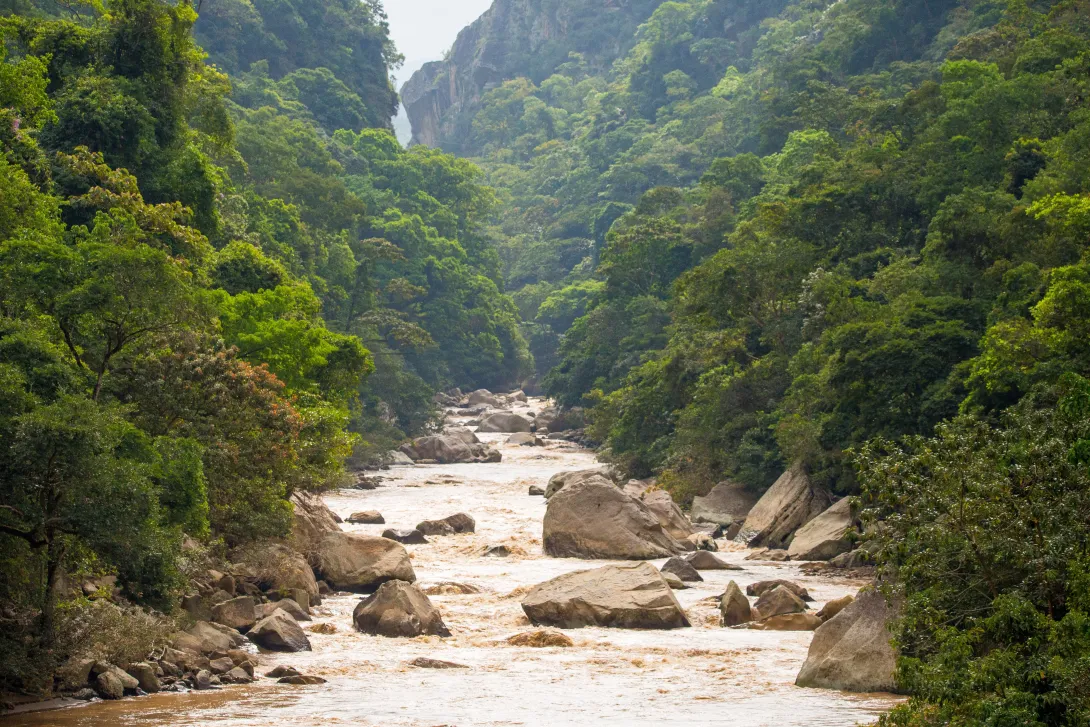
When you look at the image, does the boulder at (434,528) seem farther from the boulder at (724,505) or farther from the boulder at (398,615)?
the boulder at (398,615)

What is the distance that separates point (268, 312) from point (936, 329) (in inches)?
672

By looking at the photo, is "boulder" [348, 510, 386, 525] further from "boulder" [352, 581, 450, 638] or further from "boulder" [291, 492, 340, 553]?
"boulder" [352, 581, 450, 638]

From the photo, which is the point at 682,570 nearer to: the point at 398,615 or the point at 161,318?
the point at 398,615

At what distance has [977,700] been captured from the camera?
40.9 feet

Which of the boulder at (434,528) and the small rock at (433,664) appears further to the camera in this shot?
the boulder at (434,528)

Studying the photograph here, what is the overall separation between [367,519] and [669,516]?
8.80 m

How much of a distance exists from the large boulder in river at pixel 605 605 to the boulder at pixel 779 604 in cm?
142

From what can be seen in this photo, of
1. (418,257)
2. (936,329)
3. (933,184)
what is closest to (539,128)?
(418,257)

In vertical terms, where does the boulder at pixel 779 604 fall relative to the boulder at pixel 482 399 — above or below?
below

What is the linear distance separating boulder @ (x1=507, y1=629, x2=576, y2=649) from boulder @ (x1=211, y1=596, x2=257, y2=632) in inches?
167

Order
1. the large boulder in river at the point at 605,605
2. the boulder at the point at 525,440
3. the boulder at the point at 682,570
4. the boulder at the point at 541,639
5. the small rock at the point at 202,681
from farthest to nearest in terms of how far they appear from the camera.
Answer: the boulder at the point at 525,440
the boulder at the point at 682,570
the large boulder in river at the point at 605,605
the boulder at the point at 541,639
the small rock at the point at 202,681

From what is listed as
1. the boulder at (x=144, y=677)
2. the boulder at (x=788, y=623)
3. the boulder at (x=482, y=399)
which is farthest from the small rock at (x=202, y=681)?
the boulder at (x=482, y=399)

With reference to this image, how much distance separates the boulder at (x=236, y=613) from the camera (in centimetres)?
2044

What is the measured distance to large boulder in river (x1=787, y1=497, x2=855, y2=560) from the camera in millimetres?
29172
